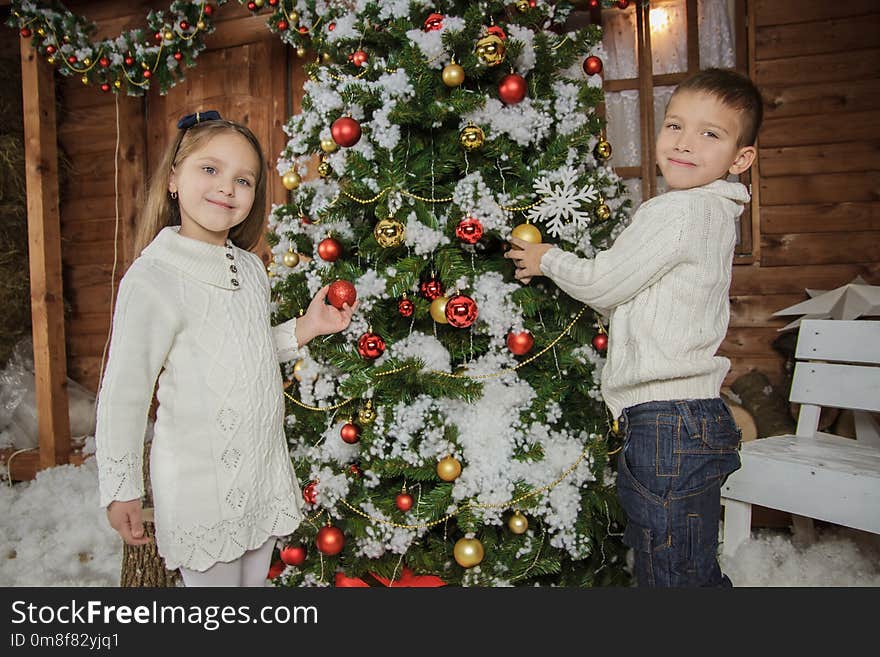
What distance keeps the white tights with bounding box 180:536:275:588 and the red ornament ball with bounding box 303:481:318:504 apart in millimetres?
307

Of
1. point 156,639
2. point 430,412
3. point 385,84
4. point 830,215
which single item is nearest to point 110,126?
point 385,84

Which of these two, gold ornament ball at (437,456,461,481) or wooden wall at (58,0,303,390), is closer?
gold ornament ball at (437,456,461,481)

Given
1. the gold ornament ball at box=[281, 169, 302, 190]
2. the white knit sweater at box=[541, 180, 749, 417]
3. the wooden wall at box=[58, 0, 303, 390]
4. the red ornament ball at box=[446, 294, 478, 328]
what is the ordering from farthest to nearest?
the wooden wall at box=[58, 0, 303, 390] < the gold ornament ball at box=[281, 169, 302, 190] < the red ornament ball at box=[446, 294, 478, 328] < the white knit sweater at box=[541, 180, 749, 417]

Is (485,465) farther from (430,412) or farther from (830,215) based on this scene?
(830,215)

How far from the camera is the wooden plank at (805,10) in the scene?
248 centimetres

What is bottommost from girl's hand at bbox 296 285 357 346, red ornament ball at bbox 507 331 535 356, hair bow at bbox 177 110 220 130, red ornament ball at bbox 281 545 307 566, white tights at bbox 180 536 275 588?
red ornament ball at bbox 281 545 307 566

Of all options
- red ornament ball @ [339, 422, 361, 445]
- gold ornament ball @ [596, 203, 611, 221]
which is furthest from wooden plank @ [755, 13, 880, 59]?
red ornament ball @ [339, 422, 361, 445]

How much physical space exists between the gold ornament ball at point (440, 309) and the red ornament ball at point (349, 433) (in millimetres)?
339

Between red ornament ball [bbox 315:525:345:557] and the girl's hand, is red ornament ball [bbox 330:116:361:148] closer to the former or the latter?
the girl's hand

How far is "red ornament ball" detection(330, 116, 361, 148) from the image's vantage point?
134 cm

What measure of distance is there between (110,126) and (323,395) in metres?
2.64

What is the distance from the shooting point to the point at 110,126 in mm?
3244

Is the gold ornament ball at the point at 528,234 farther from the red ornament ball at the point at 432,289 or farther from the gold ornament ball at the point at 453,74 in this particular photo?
the gold ornament ball at the point at 453,74

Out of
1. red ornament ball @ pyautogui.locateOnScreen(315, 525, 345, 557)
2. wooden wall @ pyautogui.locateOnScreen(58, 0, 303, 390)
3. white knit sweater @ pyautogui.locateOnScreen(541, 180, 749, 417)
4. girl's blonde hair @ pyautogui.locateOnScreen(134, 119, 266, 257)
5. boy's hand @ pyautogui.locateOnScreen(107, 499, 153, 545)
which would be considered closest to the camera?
boy's hand @ pyautogui.locateOnScreen(107, 499, 153, 545)
